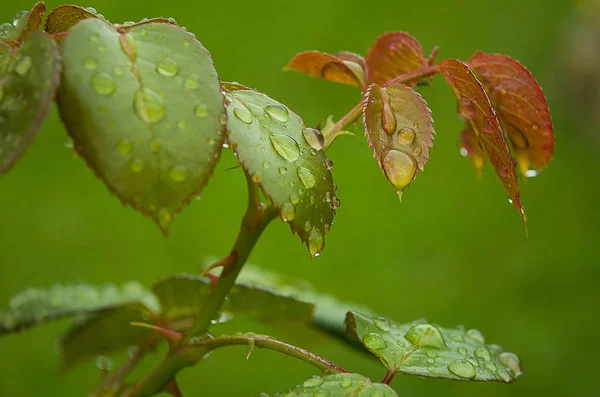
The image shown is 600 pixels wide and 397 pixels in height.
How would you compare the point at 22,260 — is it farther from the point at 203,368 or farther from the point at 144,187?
the point at 144,187

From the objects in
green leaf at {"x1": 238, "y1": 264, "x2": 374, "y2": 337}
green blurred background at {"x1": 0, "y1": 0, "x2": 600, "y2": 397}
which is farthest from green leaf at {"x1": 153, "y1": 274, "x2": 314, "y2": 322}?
green blurred background at {"x1": 0, "y1": 0, "x2": 600, "y2": 397}

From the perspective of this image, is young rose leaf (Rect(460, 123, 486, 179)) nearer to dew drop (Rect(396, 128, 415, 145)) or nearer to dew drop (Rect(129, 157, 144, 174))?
dew drop (Rect(396, 128, 415, 145))

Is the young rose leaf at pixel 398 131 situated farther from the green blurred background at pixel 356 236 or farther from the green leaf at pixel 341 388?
the green blurred background at pixel 356 236

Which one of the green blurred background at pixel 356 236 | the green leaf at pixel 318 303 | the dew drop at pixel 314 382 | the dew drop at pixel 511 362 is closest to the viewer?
the dew drop at pixel 314 382

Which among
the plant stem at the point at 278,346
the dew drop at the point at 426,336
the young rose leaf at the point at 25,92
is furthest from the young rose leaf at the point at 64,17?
the dew drop at the point at 426,336

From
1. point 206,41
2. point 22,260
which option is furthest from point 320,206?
point 206,41

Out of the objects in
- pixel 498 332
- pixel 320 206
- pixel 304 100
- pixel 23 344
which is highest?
pixel 320 206
